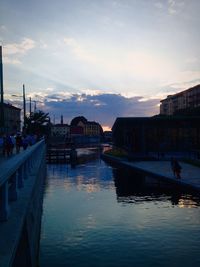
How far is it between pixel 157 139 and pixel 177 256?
5569 cm

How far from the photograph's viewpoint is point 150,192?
110ft

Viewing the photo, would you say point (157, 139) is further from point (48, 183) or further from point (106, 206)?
point (106, 206)

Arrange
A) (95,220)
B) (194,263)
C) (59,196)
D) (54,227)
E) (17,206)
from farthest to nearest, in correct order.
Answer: (59,196) → (95,220) → (54,227) → (194,263) → (17,206)

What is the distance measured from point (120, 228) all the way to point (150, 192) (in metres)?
13.0

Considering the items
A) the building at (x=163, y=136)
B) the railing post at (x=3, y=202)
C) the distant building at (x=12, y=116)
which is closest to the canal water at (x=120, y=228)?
the railing post at (x=3, y=202)

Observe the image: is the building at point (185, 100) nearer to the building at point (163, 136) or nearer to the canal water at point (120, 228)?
the building at point (163, 136)

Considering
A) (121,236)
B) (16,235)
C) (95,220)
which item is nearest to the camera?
(16,235)

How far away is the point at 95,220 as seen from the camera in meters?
22.7

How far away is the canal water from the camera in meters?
16.0

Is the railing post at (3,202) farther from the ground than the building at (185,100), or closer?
closer

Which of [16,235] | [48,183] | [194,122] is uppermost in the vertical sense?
[194,122]

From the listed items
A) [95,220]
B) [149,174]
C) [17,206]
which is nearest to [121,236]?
[95,220]

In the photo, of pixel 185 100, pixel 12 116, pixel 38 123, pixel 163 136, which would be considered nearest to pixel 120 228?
pixel 163 136

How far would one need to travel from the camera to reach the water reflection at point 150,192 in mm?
28219
